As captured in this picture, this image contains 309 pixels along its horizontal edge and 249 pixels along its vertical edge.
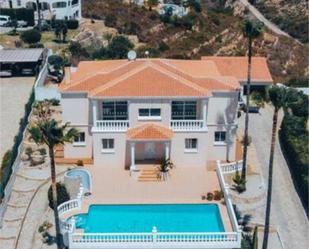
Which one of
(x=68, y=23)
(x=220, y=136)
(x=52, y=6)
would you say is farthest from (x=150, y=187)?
(x=52, y=6)

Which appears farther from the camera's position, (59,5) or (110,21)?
(59,5)

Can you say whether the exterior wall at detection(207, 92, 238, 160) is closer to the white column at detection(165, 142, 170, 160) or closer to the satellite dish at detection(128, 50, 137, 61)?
the white column at detection(165, 142, 170, 160)

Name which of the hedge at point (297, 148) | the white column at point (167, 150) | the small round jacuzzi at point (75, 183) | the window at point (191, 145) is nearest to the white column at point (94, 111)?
the small round jacuzzi at point (75, 183)

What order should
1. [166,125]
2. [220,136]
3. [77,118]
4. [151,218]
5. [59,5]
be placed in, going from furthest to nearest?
[59,5]
[220,136]
[77,118]
[166,125]
[151,218]

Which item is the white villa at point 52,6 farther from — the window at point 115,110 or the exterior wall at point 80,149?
the window at point 115,110

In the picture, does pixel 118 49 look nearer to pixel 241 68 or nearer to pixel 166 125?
pixel 241 68

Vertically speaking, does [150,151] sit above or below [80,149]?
above
